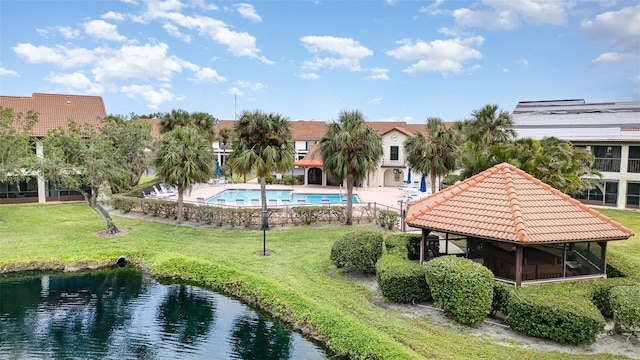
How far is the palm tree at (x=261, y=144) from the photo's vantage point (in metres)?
21.8

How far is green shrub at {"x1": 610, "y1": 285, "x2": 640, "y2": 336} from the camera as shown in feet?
32.7

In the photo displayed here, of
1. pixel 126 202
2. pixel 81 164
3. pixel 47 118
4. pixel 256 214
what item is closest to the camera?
pixel 81 164

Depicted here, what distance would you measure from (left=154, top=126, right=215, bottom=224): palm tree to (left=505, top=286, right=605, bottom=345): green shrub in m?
17.3

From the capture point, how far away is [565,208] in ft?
43.4

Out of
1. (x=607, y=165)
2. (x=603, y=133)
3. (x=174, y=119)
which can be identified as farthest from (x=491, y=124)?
(x=174, y=119)

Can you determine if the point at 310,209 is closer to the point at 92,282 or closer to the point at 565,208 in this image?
the point at 92,282

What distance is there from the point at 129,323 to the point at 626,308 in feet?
44.8

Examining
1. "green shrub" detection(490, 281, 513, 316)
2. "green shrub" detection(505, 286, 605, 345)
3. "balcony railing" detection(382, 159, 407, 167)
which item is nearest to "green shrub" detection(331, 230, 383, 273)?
"green shrub" detection(490, 281, 513, 316)

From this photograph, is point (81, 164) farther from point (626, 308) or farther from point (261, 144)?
point (626, 308)

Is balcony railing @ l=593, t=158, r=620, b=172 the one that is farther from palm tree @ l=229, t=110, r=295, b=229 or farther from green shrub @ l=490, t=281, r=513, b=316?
green shrub @ l=490, t=281, r=513, b=316

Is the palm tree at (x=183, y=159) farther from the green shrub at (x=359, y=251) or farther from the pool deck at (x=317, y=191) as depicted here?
the pool deck at (x=317, y=191)

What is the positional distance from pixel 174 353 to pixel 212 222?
1323 centimetres

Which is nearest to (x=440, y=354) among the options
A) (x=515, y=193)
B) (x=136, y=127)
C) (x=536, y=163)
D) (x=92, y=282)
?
(x=515, y=193)

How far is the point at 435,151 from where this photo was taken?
92.2 feet
